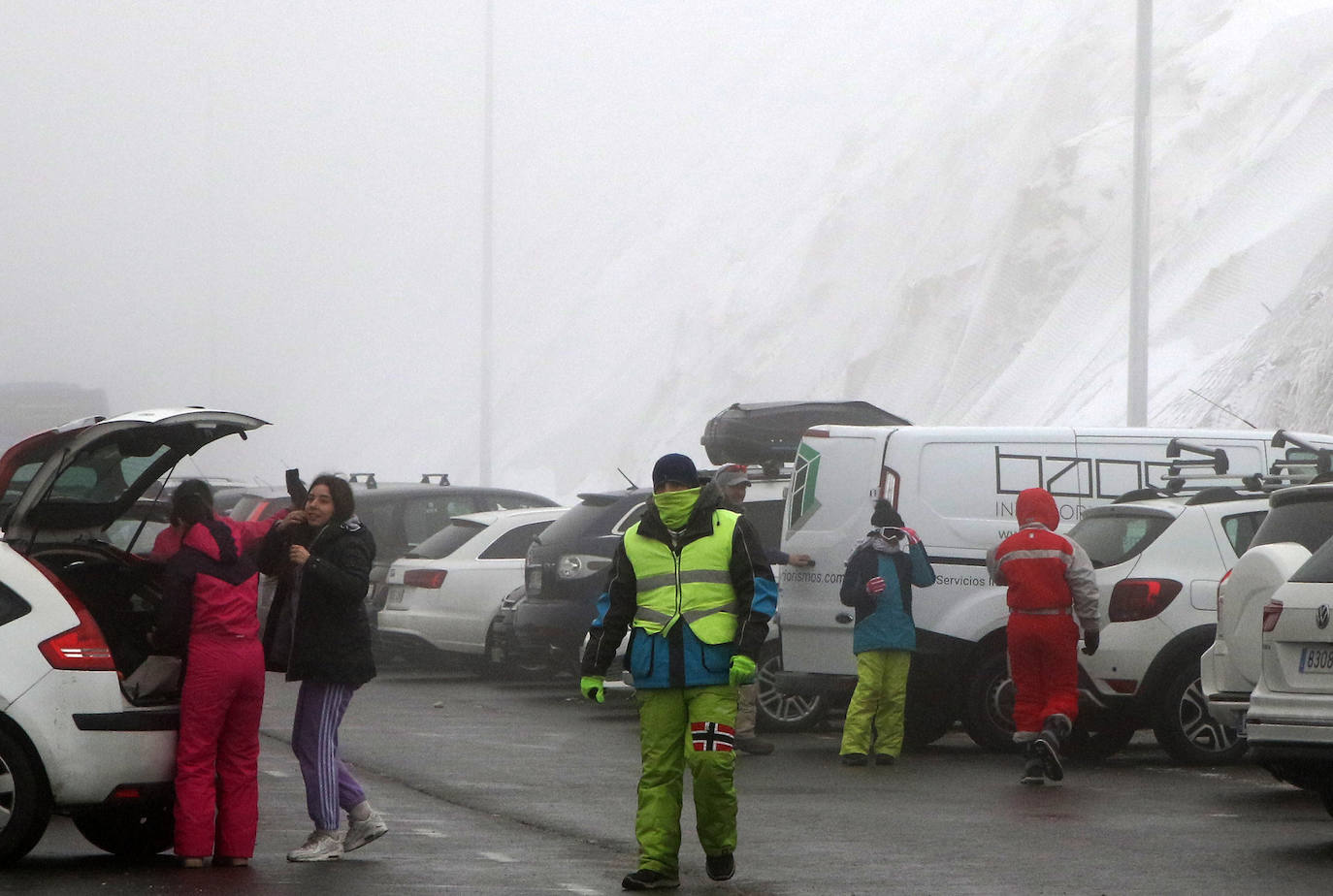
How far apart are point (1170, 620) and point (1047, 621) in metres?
A: 1.08

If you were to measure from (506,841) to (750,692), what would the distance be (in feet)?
14.0

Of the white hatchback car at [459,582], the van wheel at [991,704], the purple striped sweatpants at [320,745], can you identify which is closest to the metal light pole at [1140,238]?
the white hatchback car at [459,582]

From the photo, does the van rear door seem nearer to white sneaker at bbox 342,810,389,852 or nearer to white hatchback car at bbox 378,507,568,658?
white hatchback car at bbox 378,507,568,658

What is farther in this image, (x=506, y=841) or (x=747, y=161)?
(x=747, y=161)

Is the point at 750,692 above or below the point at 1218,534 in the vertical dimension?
below

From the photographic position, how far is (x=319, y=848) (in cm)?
875

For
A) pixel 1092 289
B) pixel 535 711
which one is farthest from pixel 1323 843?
pixel 1092 289

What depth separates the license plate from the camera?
888 centimetres

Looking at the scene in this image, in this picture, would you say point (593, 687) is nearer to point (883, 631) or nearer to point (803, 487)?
Result: point (883, 631)

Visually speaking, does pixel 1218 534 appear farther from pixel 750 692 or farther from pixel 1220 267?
pixel 1220 267

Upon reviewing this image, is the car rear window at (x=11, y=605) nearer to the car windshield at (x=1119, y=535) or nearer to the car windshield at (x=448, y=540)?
the car windshield at (x=1119, y=535)

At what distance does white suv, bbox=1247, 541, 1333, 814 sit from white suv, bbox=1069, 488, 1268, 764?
10.5 feet

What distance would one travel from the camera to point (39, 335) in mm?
119062

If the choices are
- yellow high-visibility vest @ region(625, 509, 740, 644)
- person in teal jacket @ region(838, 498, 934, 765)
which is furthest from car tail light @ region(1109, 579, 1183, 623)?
yellow high-visibility vest @ region(625, 509, 740, 644)
